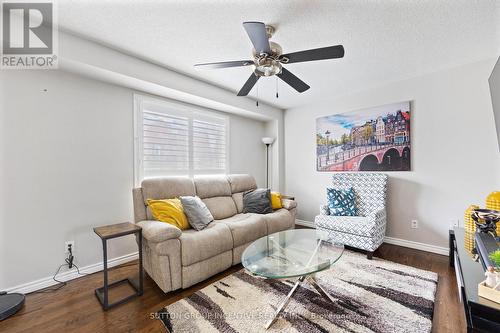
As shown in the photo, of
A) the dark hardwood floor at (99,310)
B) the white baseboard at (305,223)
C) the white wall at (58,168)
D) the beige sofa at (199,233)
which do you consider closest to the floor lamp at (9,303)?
the dark hardwood floor at (99,310)

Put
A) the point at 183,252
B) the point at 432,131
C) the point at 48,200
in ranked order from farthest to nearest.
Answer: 1. the point at 432,131
2. the point at 48,200
3. the point at 183,252

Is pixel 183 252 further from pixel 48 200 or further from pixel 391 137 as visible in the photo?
pixel 391 137

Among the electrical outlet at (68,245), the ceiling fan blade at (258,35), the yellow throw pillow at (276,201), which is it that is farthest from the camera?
the yellow throw pillow at (276,201)

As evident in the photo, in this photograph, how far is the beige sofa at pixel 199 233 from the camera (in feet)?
6.41

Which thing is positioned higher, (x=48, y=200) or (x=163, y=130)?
(x=163, y=130)

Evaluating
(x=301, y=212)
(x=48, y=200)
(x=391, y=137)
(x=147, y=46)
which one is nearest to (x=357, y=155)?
(x=391, y=137)

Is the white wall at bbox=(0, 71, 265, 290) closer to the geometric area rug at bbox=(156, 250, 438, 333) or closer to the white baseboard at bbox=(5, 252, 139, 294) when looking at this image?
the white baseboard at bbox=(5, 252, 139, 294)

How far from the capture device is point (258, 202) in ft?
10.6

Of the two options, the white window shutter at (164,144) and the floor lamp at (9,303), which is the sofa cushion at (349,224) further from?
the floor lamp at (9,303)

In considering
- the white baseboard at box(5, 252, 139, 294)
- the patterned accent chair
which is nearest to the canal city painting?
the patterned accent chair

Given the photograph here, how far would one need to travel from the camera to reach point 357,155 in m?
3.49

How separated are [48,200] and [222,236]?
5.94ft

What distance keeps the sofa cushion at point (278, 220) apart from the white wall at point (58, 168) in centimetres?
181

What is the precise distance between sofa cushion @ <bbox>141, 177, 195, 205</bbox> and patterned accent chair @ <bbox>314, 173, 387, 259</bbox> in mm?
1885
